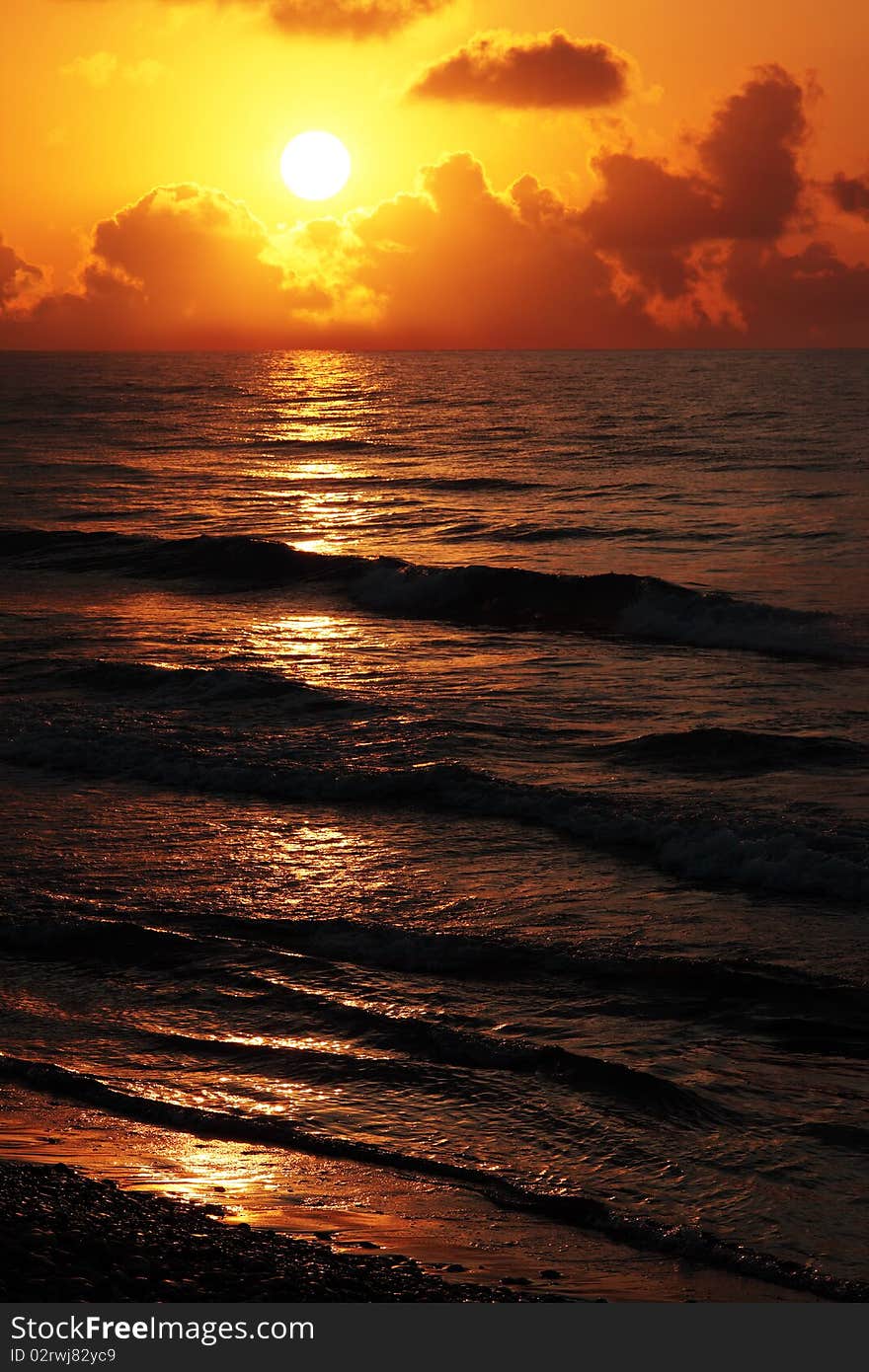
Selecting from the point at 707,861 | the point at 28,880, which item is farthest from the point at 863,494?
the point at 28,880

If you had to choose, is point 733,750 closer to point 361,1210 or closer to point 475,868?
point 475,868

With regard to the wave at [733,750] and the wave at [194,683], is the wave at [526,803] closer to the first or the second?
the wave at [733,750]

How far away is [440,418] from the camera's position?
74188 millimetres

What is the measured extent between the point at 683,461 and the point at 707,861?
39.3 meters

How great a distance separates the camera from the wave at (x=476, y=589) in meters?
22.8

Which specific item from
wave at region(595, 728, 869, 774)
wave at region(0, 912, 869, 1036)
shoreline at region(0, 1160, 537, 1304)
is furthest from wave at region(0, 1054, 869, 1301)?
wave at region(595, 728, 869, 774)

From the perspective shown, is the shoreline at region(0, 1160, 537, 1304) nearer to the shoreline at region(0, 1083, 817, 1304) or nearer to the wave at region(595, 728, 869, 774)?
the shoreline at region(0, 1083, 817, 1304)

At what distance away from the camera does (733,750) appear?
14.9 metres

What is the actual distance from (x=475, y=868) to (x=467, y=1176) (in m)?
4.88

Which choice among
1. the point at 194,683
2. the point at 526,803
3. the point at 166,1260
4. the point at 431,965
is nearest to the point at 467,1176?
the point at 166,1260

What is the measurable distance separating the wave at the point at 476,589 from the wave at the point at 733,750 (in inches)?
230

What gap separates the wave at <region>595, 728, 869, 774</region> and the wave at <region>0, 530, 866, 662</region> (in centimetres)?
585

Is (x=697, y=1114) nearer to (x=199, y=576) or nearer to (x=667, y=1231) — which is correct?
(x=667, y=1231)

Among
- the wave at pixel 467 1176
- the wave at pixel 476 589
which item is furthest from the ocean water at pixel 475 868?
the wave at pixel 476 589
